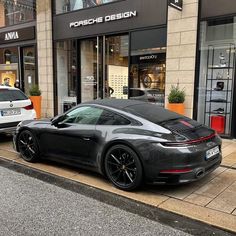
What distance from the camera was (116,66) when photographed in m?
10.6

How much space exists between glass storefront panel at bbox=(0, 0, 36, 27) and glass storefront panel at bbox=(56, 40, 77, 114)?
2303 mm

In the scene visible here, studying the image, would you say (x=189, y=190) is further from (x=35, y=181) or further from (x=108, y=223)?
(x=35, y=181)

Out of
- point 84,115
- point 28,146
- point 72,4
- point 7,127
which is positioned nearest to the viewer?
point 84,115

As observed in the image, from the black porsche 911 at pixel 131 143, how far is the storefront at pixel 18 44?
8.39 meters

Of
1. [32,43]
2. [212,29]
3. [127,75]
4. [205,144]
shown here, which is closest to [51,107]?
[32,43]

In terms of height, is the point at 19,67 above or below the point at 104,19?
below

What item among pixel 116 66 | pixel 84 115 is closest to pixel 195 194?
pixel 84 115

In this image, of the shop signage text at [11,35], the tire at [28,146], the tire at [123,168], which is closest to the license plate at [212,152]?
the tire at [123,168]

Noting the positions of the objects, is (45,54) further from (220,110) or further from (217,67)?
(220,110)

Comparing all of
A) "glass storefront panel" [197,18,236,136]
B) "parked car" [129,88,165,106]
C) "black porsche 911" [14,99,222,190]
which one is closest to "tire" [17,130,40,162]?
"black porsche 911" [14,99,222,190]

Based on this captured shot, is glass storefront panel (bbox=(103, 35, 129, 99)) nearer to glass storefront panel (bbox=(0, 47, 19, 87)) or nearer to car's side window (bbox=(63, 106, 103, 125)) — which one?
car's side window (bbox=(63, 106, 103, 125))

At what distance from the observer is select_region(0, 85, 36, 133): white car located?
753 centimetres

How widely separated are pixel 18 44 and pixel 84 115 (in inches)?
385

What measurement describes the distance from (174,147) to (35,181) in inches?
97.1
